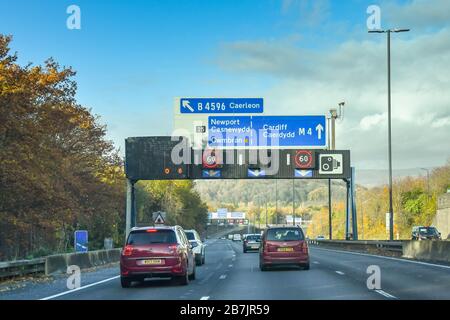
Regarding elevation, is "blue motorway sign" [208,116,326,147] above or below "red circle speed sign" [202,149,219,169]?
above

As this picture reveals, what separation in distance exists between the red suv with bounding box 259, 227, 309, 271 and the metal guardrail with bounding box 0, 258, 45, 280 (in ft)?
26.6

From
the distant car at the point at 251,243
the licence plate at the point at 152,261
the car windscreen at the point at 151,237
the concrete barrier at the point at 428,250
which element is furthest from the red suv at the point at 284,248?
the distant car at the point at 251,243

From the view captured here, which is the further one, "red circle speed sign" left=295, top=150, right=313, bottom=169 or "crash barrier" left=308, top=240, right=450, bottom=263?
"red circle speed sign" left=295, top=150, right=313, bottom=169

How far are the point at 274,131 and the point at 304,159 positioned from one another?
3963 millimetres

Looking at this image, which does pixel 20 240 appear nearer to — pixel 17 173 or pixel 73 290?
pixel 17 173

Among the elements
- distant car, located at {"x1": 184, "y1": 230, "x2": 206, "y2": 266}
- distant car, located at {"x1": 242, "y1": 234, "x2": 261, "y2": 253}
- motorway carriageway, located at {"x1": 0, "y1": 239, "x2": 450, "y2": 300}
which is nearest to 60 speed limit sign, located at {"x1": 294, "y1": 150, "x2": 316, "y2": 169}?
distant car, located at {"x1": 242, "y1": 234, "x2": 261, "y2": 253}

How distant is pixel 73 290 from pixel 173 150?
25.0 m

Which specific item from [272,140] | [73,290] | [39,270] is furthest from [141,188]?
[73,290]

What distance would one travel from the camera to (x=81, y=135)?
5928 cm

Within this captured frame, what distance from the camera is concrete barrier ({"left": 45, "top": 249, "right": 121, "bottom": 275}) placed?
87.5 ft

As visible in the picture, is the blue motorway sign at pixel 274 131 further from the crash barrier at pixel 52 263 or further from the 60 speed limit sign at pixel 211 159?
the crash barrier at pixel 52 263

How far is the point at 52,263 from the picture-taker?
2677 centimetres

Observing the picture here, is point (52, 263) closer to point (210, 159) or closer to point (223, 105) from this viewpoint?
point (223, 105)

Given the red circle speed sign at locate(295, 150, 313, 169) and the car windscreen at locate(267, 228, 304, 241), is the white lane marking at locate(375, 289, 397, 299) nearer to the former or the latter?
the car windscreen at locate(267, 228, 304, 241)
